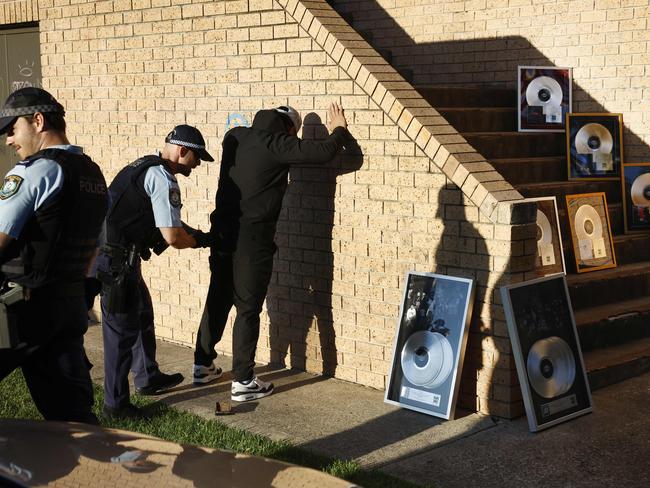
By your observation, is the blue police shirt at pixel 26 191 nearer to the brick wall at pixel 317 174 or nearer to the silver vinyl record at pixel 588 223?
the brick wall at pixel 317 174

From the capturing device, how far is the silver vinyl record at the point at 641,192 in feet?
28.1

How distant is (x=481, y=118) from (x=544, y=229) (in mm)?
1751

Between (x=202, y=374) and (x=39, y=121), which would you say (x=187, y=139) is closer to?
(x=202, y=374)

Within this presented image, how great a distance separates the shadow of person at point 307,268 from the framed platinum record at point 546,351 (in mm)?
1619

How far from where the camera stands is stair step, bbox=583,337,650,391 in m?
6.87

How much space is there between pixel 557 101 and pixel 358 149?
2.82 meters

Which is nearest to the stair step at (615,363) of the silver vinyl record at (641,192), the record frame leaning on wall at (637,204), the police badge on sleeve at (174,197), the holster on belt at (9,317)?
the record frame leaning on wall at (637,204)

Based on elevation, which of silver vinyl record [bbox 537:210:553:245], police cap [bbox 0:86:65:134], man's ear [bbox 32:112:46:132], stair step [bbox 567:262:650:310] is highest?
police cap [bbox 0:86:65:134]

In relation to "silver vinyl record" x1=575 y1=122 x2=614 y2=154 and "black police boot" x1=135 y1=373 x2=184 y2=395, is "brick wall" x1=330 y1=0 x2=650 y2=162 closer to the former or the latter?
"silver vinyl record" x1=575 y1=122 x2=614 y2=154

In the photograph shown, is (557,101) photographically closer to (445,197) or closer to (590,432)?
(445,197)

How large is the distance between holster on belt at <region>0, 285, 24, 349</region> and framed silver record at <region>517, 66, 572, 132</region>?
18.7ft

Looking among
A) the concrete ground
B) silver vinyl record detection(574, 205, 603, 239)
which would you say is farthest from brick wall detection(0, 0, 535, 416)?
silver vinyl record detection(574, 205, 603, 239)

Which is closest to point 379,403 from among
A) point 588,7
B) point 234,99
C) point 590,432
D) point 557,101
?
point 590,432

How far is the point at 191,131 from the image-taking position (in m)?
6.54
